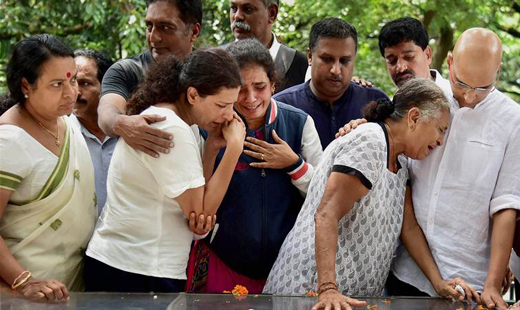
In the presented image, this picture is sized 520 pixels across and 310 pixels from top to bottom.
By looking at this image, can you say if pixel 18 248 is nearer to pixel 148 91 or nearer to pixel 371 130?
pixel 148 91

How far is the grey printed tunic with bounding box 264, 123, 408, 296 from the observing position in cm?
357

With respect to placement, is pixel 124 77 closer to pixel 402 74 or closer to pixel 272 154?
pixel 272 154

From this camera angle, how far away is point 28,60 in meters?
3.57

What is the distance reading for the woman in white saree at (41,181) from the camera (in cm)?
341

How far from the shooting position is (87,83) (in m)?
4.77

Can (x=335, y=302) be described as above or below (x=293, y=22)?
below

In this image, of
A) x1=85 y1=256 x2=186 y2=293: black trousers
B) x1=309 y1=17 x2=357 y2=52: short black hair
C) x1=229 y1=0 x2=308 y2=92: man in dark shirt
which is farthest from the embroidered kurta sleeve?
x1=229 y1=0 x2=308 y2=92: man in dark shirt

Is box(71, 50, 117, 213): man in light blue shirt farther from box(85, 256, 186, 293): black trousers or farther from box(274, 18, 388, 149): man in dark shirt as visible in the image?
box(274, 18, 388, 149): man in dark shirt

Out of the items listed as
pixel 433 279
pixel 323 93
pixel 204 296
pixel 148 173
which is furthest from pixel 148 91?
pixel 433 279

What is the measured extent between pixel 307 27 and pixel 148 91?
7639 millimetres

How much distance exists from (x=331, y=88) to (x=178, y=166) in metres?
1.44

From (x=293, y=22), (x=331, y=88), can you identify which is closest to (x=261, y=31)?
(x=331, y=88)

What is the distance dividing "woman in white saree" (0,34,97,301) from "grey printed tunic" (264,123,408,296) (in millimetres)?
980

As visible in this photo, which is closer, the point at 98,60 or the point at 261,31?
the point at 98,60
